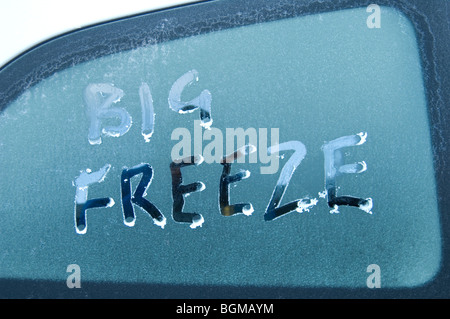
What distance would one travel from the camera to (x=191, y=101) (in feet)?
→ 4.19

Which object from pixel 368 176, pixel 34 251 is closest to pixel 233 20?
pixel 368 176

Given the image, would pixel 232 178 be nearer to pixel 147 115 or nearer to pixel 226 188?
pixel 226 188

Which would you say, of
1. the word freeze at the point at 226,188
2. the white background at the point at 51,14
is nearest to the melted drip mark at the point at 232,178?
the word freeze at the point at 226,188

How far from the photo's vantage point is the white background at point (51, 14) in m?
1.32

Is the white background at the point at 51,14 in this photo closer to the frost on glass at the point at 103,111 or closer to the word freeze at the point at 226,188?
the frost on glass at the point at 103,111

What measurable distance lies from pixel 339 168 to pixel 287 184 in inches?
5.9

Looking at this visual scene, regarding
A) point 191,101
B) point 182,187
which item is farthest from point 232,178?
point 191,101

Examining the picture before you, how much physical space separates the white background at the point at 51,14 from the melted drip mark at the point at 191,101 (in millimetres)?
235

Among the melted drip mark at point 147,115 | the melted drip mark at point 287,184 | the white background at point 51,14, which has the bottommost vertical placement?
the melted drip mark at point 287,184

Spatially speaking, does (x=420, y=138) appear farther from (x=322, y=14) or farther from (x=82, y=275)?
(x=82, y=275)

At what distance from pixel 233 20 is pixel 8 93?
2.38 feet

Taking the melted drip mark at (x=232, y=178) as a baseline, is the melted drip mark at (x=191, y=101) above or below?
above
